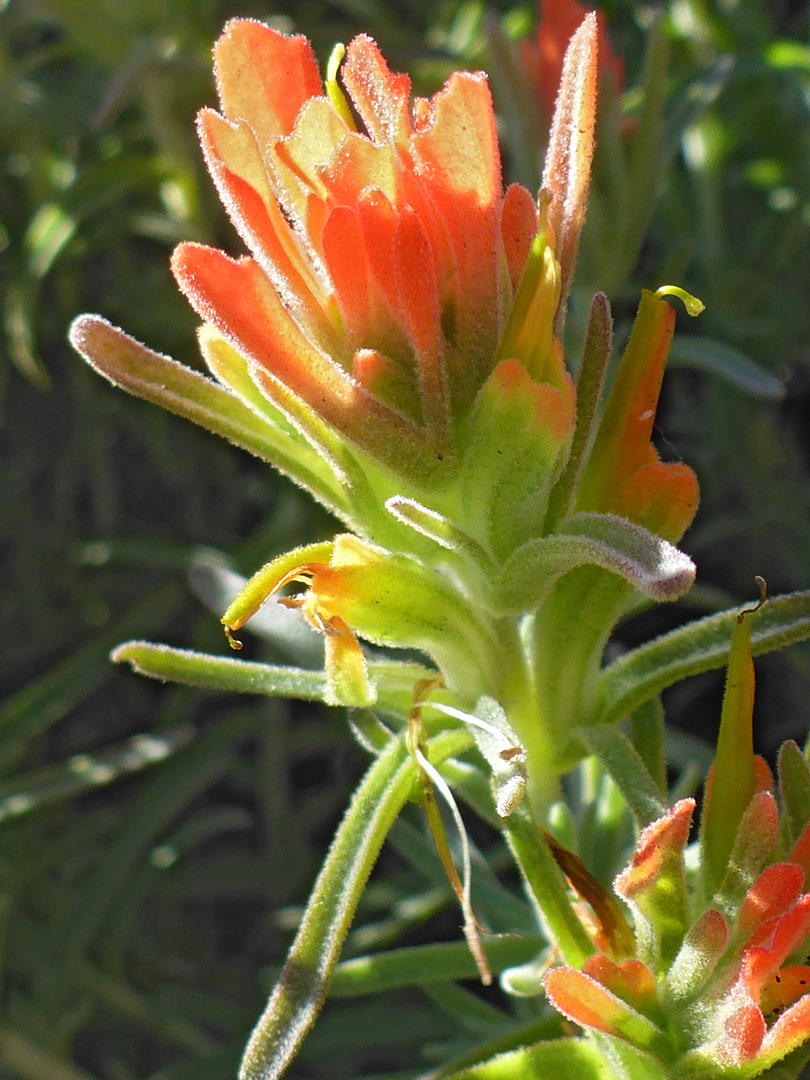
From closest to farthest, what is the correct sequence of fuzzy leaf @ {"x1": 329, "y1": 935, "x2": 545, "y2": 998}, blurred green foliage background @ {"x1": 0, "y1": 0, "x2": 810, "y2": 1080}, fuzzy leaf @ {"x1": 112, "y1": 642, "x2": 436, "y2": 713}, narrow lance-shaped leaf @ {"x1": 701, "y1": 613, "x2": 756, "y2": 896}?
1. narrow lance-shaped leaf @ {"x1": 701, "y1": 613, "x2": 756, "y2": 896}
2. fuzzy leaf @ {"x1": 112, "y1": 642, "x2": 436, "y2": 713}
3. fuzzy leaf @ {"x1": 329, "y1": 935, "x2": 545, "y2": 998}
4. blurred green foliage background @ {"x1": 0, "y1": 0, "x2": 810, "y2": 1080}

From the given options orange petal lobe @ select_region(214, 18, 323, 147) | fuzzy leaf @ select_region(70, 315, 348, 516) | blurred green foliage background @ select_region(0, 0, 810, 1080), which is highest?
orange petal lobe @ select_region(214, 18, 323, 147)

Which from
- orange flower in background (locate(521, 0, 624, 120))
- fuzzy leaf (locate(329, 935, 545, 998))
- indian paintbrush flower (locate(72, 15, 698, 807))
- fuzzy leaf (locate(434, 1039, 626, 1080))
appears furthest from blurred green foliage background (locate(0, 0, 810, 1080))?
indian paintbrush flower (locate(72, 15, 698, 807))

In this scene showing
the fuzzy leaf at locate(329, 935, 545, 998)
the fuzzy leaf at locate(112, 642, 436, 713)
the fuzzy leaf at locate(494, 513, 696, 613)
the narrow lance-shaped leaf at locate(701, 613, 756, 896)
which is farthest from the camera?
the fuzzy leaf at locate(329, 935, 545, 998)

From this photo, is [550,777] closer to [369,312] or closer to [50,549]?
[369,312]

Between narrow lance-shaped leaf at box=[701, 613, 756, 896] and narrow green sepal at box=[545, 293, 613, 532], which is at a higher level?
narrow green sepal at box=[545, 293, 613, 532]

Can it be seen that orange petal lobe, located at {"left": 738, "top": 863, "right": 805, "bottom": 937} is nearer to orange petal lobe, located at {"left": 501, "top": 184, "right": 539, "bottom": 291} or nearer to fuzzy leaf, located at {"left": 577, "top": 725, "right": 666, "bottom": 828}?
fuzzy leaf, located at {"left": 577, "top": 725, "right": 666, "bottom": 828}

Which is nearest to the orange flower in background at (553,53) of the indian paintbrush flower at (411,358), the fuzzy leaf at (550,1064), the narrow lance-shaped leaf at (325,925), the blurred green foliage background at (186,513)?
the blurred green foliage background at (186,513)

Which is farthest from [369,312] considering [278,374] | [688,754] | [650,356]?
[688,754]

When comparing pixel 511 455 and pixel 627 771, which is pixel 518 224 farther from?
pixel 627 771
